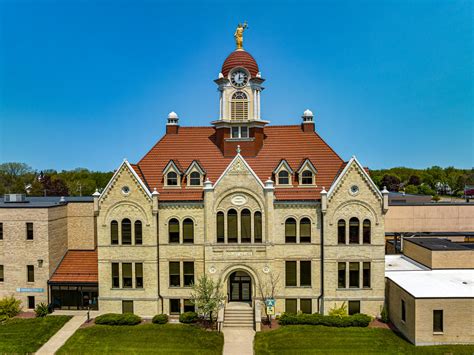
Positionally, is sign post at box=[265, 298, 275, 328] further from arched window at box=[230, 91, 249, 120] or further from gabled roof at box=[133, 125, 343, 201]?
arched window at box=[230, 91, 249, 120]

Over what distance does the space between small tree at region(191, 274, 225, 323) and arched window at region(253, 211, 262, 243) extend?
5.33m

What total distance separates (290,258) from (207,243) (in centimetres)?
795

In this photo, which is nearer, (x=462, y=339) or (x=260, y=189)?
(x=462, y=339)

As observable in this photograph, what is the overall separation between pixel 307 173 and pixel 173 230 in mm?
14090

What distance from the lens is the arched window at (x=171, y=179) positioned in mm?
33844

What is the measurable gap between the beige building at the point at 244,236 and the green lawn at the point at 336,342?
11.0 feet

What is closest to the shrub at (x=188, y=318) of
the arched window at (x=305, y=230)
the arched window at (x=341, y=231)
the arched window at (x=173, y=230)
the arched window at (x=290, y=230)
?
the arched window at (x=173, y=230)

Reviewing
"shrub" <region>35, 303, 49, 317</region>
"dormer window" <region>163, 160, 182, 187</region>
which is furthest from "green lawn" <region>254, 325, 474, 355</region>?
"shrub" <region>35, 303, 49, 317</region>

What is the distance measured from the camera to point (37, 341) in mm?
28062

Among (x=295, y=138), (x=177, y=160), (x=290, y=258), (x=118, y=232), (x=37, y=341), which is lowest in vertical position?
(x=37, y=341)

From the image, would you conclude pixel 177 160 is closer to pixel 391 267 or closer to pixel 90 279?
pixel 90 279

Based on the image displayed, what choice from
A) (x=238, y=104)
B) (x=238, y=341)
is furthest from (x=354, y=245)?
(x=238, y=104)

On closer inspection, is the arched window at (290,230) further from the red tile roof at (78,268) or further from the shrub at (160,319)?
the red tile roof at (78,268)

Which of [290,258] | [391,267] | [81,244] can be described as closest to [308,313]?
[290,258]
